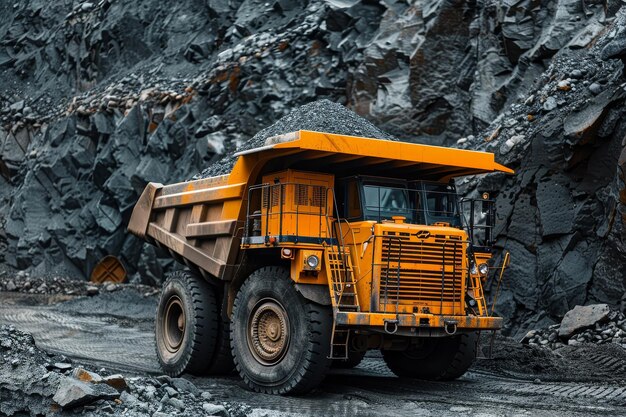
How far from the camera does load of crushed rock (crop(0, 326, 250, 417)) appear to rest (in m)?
7.16

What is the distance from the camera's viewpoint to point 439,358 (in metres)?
10.5

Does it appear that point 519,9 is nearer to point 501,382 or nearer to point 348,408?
point 501,382

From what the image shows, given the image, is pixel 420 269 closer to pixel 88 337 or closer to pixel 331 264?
pixel 331 264

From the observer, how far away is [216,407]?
7.68 m

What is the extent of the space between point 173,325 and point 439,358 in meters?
3.65

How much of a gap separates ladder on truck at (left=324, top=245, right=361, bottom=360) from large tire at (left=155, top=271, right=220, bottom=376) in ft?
7.02

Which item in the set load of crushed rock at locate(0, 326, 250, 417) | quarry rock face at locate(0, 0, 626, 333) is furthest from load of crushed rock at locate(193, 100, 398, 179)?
load of crushed rock at locate(0, 326, 250, 417)

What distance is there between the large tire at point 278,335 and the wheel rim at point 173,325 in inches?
62.9

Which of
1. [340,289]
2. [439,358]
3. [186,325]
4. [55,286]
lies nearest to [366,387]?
[439,358]

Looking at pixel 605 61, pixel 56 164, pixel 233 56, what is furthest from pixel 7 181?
pixel 605 61

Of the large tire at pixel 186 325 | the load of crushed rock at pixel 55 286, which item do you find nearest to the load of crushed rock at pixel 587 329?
the large tire at pixel 186 325

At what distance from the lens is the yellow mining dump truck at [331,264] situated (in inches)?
356

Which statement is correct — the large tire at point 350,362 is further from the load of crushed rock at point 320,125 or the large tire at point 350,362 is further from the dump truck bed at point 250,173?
the load of crushed rock at point 320,125

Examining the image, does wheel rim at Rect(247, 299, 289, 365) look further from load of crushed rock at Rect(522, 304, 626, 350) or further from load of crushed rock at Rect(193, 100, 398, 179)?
load of crushed rock at Rect(193, 100, 398, 179)
